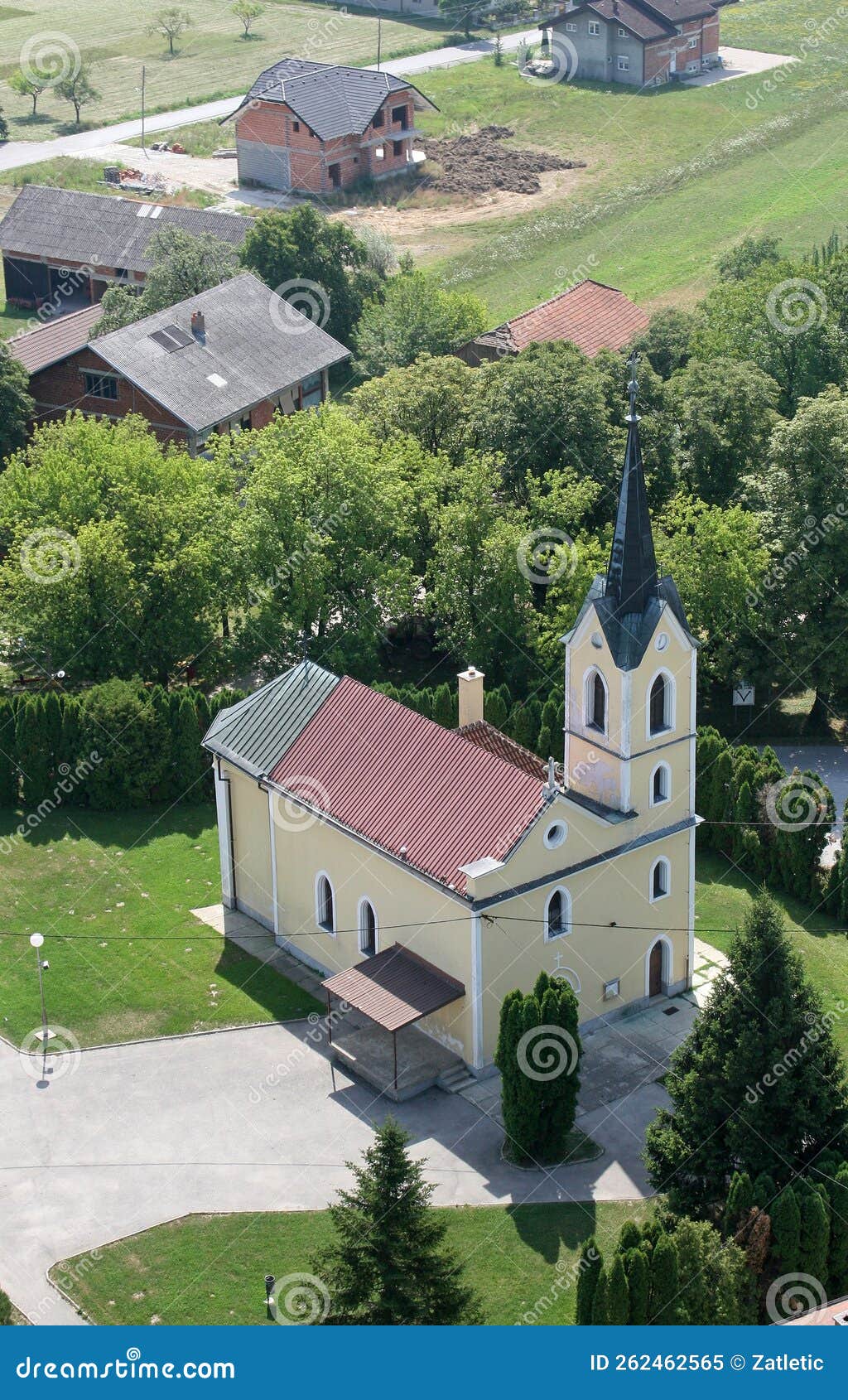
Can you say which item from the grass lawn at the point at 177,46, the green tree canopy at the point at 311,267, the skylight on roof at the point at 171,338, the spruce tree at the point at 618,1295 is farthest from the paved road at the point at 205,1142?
the grass lawn at the point at 177,46

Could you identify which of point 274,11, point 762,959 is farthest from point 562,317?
point 274,11

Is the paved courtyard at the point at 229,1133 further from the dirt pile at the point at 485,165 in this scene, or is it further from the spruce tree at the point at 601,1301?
the dirt pile at the point at 485,165

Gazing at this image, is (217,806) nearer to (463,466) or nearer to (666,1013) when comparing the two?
(666,1013)

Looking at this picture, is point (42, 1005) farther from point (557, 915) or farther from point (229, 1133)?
point (557, 915)

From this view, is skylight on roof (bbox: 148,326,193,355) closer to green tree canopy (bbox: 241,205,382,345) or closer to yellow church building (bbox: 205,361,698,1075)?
green tree canopy (bbox: 241,205,382,345)

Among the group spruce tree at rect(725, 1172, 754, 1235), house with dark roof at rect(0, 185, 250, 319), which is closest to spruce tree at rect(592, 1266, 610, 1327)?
spruce tree at rect(725, 1172, 754, 1235)

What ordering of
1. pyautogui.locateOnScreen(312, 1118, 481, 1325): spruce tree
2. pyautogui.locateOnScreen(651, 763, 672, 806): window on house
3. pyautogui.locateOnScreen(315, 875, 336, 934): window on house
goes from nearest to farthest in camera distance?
pyautogui.locateOnScreen(312, 1118, 481, 1325): spruce tree → pyautogui.locateOnScreen(651, 763, 672, 806): window on house → pyautogui.locateOnScreen(315, 875, 336, 934): window on house
